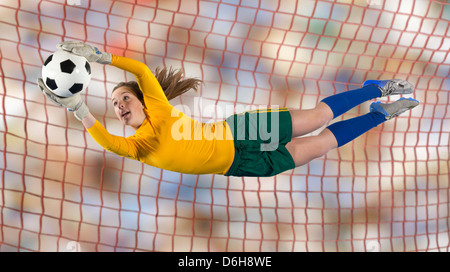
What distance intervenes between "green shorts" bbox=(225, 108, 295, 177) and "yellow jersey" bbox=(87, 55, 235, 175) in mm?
39

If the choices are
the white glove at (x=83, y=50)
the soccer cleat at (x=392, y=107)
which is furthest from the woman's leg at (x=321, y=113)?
the white glove at (x=83, y=50)

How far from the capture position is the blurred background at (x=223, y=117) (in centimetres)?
248

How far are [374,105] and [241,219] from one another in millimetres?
1082

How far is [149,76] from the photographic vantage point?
1.52 meters

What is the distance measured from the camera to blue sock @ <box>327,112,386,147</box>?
5.67 feet

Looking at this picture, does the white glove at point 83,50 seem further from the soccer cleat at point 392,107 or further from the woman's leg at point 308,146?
the soccer cleat at point 392,107

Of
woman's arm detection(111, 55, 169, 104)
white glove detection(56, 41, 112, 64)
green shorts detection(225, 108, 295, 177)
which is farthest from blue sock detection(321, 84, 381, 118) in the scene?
white glove detection(56, 41, 112, 64)

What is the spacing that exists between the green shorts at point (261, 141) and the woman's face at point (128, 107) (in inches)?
12.8

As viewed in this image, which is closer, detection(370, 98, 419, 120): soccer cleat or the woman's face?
the woman's face

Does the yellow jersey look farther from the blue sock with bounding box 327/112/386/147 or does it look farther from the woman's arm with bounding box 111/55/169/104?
the blue sock with bounding box 327/112/386/147

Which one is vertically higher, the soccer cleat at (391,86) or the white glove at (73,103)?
the soccer cleat at (391,86)

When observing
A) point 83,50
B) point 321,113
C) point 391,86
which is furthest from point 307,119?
point 83,50

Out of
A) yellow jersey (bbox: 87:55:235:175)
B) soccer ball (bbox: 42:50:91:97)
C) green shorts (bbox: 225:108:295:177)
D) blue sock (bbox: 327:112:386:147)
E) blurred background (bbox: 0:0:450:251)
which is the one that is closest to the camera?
soccer ball (bbox: 42:50:91:97)

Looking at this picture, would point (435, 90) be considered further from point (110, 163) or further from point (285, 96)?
point (110, 163)
